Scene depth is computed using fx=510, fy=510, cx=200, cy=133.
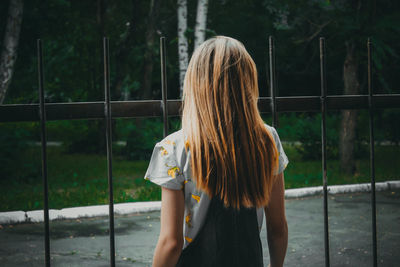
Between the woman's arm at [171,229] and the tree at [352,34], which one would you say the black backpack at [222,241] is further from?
the tree at [352,34]

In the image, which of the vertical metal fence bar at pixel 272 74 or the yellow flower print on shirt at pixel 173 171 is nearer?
the yellow flower print on shirt at pixel 173 171

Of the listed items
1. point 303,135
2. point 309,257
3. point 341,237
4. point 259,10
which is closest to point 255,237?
point 309,257

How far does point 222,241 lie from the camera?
185cm

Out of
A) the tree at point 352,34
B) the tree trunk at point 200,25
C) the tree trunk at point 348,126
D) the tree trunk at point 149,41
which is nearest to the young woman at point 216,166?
the tree at point 352,34

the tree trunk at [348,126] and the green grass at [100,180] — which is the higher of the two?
the tree trunk at [348,126]

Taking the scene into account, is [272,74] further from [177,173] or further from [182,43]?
[182,43]

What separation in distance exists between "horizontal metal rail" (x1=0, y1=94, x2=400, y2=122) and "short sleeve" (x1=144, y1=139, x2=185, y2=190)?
457 millimetres

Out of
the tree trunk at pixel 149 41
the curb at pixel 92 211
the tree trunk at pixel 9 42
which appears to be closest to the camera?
the curb at pixel 92 211

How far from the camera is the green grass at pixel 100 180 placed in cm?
855

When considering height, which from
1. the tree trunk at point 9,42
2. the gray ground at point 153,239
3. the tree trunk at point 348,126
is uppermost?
the tree trunk at point 9,42

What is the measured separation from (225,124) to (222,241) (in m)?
0.43

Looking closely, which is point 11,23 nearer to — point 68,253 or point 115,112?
point 68,253

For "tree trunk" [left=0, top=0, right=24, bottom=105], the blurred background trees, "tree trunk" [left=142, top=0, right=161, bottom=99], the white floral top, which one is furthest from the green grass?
the white floral top

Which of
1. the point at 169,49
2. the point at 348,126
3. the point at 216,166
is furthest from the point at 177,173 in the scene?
the point at 169,49
